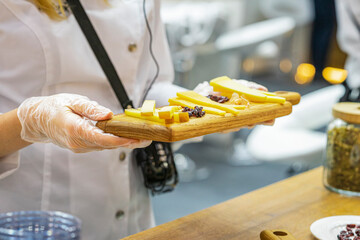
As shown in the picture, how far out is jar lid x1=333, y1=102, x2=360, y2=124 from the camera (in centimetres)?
127

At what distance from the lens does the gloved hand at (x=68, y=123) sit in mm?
956

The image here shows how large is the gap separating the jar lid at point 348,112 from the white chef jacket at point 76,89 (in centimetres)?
48

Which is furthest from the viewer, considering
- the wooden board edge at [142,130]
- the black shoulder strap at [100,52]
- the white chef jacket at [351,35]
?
the white chef jacket at [351,35]

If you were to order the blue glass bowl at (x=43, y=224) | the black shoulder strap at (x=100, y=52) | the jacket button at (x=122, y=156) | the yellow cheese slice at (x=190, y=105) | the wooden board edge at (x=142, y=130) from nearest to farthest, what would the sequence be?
the blue glass bowl at (x=43, y=224) → the wooden board edge at (x=142, y=130) → the yellow cheese slice at (x=190, y=105) → the black shoulder strap at (x=100, y=52) → the jacket button at (x=122, y=156)

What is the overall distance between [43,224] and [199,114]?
14.9 inches

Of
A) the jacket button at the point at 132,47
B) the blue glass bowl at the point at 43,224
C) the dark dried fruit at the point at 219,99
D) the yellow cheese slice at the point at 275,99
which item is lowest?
the blue glass bowl at the point at 43,224

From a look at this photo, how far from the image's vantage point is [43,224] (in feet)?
2.66

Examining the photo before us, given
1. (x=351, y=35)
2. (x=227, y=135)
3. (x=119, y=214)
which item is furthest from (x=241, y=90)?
(x=227, y=135)

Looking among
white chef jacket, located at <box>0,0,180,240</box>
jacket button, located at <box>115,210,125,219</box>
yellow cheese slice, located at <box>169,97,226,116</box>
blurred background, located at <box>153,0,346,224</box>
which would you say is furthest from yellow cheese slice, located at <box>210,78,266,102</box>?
blurred background, located at <box>153,0,346,224</box>

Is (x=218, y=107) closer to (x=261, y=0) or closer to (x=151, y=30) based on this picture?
(x=151, y=30)

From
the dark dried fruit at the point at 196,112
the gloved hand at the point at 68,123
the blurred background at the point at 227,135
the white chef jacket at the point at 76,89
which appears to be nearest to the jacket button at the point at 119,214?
the white chef jacket at the point at 76,89

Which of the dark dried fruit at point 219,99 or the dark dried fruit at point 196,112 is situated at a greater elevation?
the dark dried fruit at point 196,112

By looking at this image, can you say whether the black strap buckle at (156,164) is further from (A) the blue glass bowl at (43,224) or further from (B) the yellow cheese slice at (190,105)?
(A) the blue glass bowl at (43,224)

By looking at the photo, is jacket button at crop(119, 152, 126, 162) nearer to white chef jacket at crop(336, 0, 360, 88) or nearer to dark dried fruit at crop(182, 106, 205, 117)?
dark dried fruit at crop(182, 106, 205, 117)
